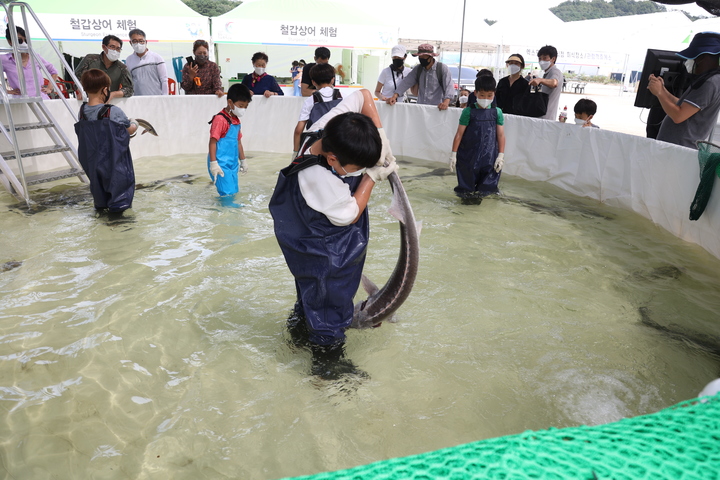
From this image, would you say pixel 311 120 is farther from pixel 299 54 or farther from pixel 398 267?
pixel 299 54

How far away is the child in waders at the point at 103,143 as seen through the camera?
5.04 m

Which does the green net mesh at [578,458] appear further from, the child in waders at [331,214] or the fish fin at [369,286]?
the fish fin at [369,286]

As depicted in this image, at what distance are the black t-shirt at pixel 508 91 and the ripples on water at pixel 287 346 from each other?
120 inches

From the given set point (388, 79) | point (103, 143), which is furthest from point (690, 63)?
point (103, 143)

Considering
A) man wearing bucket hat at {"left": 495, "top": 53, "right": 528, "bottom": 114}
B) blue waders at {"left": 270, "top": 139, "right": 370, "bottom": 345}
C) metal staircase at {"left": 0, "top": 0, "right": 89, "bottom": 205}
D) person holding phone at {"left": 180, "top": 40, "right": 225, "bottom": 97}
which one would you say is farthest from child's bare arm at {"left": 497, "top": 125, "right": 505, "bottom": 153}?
metal staircase at {"left": 0, "top": 0, "right": 89, "bottom": 205}

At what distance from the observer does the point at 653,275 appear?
432 centimetres

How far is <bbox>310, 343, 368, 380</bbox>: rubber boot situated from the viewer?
Result: 2898 millimetres

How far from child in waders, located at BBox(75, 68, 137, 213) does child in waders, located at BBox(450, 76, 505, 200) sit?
3836 mm

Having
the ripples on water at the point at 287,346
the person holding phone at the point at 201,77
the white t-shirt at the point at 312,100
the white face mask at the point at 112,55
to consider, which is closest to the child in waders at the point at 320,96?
the white t-shirt at the point at 312,100

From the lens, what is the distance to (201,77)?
9141 millimetres

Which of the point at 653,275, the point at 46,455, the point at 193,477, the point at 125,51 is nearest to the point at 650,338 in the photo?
the point at 653,275

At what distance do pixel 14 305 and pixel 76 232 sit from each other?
1.59 metres

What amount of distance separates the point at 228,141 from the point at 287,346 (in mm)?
3453

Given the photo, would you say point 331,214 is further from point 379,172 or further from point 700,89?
point 700,89
